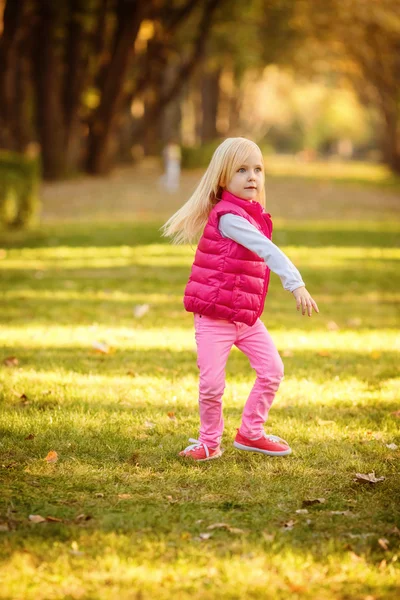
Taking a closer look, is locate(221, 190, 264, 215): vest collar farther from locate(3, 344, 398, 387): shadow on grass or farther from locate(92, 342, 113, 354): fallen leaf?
locate(92, 342, 113, 354): fallen leaf

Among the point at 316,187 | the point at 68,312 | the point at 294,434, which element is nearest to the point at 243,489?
the point at 294,434

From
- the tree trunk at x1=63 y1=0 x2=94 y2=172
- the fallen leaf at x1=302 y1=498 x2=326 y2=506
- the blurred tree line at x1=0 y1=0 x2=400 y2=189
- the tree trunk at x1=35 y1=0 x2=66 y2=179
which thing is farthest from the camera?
the tree trunk at x1=63 y1=0 x2=94 y2=172

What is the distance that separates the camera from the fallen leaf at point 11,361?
21.2 feet

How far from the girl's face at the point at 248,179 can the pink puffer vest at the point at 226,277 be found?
0.15 feet

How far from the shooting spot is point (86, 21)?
2614 centimetres

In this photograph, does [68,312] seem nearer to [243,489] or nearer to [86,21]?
[243,489]

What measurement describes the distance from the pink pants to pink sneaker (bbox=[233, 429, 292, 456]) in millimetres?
37

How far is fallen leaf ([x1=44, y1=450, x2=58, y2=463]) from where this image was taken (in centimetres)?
445

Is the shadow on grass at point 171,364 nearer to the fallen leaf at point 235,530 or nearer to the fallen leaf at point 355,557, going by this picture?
the fallen leaf at point 235,530

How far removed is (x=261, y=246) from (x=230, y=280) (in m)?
0.27

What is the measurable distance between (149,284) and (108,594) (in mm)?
7594

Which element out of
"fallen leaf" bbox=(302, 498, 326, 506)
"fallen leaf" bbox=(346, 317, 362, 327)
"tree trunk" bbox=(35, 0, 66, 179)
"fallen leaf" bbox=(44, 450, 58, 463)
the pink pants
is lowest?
"fallen leaf" bbox=(302, 498, 326, 506)

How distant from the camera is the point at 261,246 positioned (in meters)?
4.22

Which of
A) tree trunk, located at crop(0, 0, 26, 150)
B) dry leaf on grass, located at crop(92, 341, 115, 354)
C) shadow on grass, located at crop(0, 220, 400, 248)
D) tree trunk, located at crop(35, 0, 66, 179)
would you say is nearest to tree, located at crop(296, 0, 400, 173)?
tree trunk, located at crop(35, 0, 66, 179)
